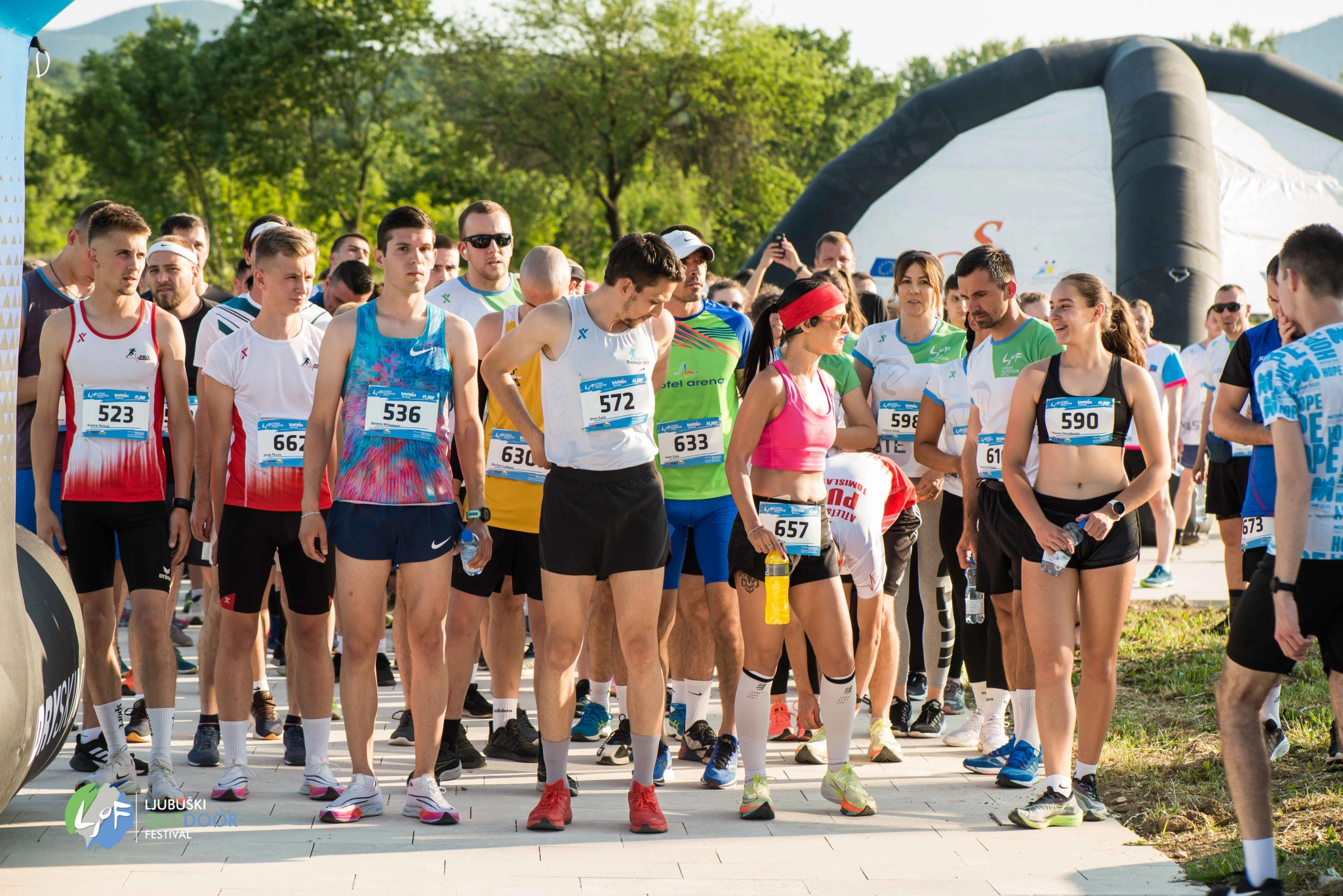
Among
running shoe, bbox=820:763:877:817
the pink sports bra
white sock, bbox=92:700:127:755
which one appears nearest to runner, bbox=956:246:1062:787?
running shoe, bbox=820:763:877:817

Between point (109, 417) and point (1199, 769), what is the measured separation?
4.76 metres

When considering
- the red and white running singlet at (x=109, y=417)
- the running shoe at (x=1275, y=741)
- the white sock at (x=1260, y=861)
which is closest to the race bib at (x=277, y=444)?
the red and white running singlet at (x=109, y=417)

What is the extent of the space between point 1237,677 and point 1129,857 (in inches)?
35.7

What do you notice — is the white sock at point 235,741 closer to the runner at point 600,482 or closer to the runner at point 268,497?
the runner at point 268,497

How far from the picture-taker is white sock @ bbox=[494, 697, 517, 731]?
572 cm

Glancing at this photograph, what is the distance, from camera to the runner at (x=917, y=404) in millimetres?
6273

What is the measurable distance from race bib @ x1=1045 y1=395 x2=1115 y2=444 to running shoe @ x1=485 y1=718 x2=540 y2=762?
2531 millimetres

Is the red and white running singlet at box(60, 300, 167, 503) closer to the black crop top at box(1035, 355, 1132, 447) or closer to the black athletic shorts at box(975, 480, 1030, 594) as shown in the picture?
the black athletic shorts at box(975, 480, 1030, 594)

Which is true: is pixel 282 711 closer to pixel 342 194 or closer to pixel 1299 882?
pixel 1299 882

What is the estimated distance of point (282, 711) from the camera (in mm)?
6547

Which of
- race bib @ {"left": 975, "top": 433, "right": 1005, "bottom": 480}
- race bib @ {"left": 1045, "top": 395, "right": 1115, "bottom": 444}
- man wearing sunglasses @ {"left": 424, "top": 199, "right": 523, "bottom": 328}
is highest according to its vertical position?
man wearing sunglasses @ {"left": 424, "top": 199, "right": 523, "bottom": 328}

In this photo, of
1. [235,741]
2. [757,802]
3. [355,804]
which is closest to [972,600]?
[757,802]

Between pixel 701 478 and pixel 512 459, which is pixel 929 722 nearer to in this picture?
pixel 701 478

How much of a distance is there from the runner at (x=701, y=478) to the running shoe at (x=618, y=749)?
0.26m
